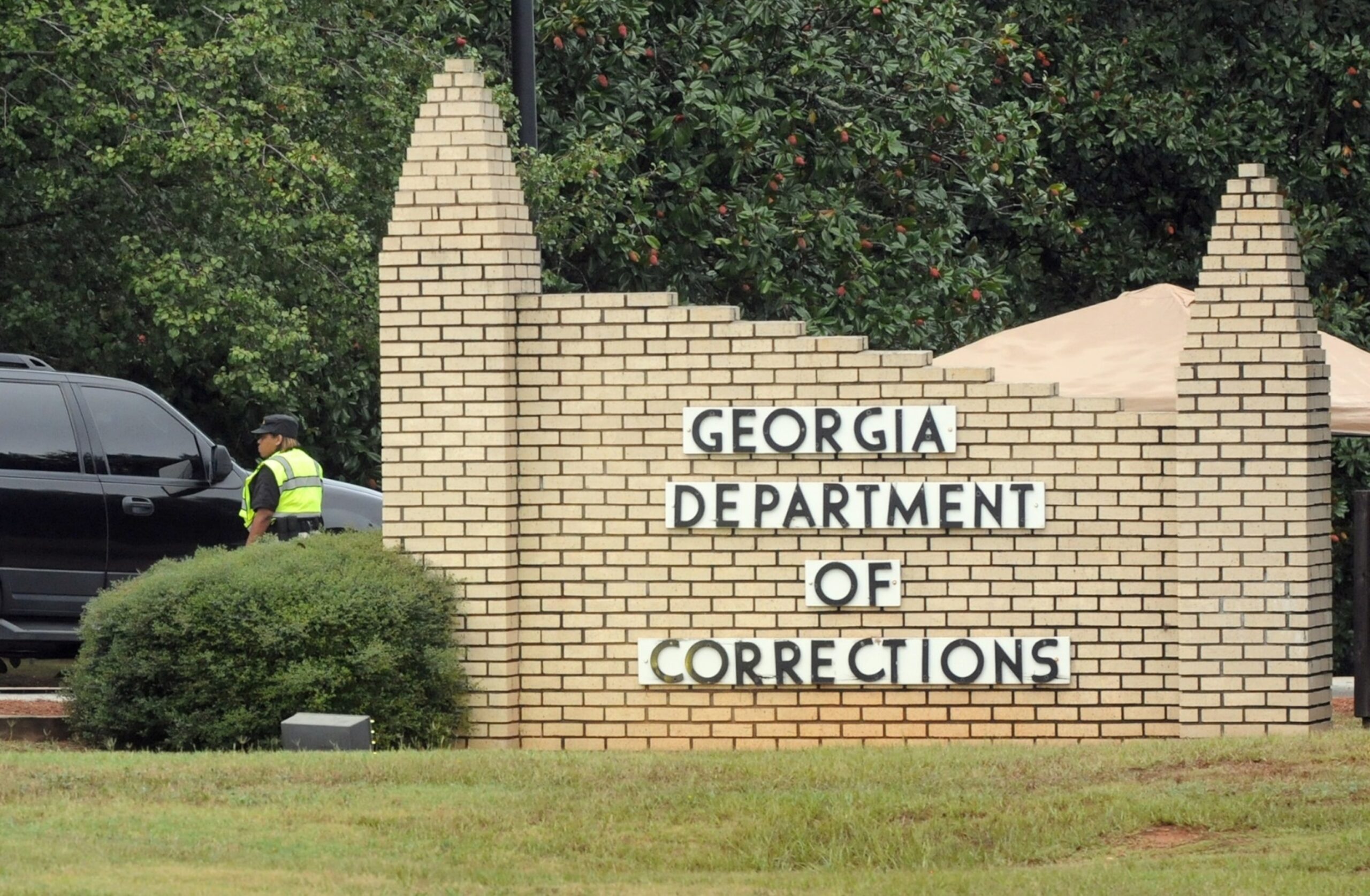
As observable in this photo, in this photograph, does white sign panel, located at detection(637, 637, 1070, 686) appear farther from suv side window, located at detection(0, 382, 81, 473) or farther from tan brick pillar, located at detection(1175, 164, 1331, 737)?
suv side window, located at detection(0, 382, 81, 473)

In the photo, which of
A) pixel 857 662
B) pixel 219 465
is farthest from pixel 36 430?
pixel 857 662

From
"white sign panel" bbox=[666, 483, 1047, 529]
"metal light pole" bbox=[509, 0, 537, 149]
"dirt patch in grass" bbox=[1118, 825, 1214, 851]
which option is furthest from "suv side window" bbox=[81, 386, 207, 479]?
"dirt patch in grass" bbox=[1118, 825, 1214, 851]

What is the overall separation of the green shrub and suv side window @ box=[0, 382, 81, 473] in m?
→ 2.04

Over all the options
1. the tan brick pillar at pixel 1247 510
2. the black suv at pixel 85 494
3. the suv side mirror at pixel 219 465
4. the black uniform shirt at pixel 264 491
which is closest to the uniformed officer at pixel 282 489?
the black uniform shirt at pixel 264 491

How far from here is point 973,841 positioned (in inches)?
326

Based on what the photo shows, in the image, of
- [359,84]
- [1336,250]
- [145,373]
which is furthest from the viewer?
[1336,250]

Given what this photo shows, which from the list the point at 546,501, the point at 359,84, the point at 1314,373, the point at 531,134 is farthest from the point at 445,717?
the point at 359,84

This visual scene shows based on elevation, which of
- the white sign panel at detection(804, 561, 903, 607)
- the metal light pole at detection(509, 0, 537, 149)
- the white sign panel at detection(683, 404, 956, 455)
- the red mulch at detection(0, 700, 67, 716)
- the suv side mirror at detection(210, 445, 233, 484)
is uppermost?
the metal light pole at detection(509, 0, 537, 149)

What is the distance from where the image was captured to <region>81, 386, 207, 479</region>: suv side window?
1336 centimetres

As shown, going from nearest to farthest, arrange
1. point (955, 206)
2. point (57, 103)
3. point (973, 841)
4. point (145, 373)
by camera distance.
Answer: point (973, 841) → point (57, 103) → point (145, 373) → point (955, 206)

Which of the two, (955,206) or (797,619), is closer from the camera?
(797,619)

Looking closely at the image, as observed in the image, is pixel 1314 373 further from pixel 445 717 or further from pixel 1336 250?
pixel 1336 250

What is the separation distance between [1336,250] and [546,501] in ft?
56.8

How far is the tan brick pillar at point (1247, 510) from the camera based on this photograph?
11.1m
